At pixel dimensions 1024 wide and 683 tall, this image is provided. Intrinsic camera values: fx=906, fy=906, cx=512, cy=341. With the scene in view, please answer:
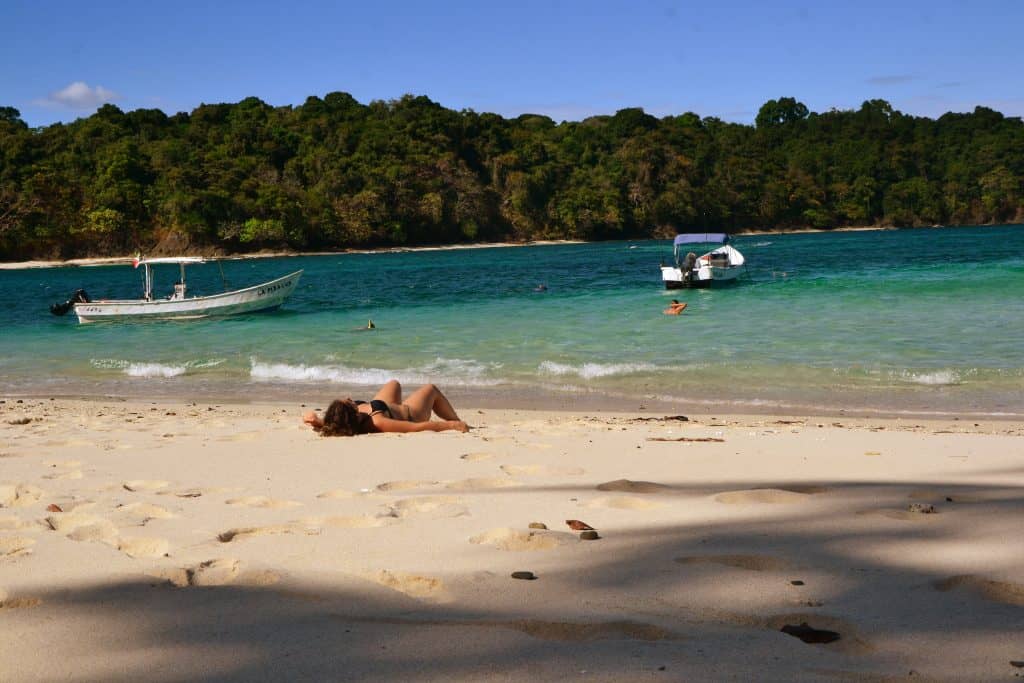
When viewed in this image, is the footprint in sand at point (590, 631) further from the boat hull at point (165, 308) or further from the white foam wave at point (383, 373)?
the boat hull at point (165, 308)

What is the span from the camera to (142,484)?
561cm

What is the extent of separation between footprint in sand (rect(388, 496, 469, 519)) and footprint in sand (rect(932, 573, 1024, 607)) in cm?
221

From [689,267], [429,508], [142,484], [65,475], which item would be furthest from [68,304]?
[429,508]

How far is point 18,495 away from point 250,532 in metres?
1.89

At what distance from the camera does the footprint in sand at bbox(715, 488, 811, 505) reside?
478 cm

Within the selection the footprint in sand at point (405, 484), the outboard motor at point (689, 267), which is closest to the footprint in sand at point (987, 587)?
the footprint in sand at point (405, 484)

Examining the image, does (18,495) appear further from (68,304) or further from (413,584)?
(68,304)

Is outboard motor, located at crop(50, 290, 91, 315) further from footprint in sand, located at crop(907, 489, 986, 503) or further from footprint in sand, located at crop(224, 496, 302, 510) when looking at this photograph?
footprint in sand, located at crop(907, 489, 986, 503)

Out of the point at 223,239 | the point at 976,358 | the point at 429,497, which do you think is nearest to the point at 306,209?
the point at 223,239

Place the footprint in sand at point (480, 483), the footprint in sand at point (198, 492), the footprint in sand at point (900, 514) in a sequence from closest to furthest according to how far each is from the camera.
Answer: the footprint in sand at point (900, 514)
the footprint in sand at point (198, 492)
the footprint in sand at point (480, 483)

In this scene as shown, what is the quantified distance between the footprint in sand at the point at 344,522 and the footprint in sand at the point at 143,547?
0.64 metres

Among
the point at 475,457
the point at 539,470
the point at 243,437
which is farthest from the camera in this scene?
the point at 243,437

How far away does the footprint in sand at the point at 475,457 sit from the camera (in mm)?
6449

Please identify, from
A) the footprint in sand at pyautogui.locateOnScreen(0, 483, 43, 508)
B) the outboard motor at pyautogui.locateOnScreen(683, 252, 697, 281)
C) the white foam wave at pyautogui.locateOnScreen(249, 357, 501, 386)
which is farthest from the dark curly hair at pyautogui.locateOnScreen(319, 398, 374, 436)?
the outboard motor at pyautogui.locateOnScreen(683, 252, 697, 281)
